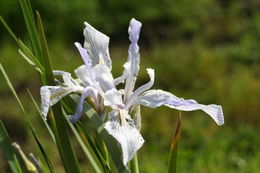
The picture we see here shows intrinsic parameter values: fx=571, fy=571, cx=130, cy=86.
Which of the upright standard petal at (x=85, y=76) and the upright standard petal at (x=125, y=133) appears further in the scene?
the upright standard petal at (x=85, y=76)

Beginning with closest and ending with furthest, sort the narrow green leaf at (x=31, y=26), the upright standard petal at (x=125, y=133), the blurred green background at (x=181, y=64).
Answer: the upright standard petal at (x=125, y=133)
the narrow green leaf at (x=31, y=26)
the blurred green background at (x=181, y=64)

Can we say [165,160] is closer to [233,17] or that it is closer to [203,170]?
[203,170]

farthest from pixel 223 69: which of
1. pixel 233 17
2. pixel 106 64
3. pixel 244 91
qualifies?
pixel 106 64

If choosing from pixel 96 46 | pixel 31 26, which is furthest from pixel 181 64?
pixel 31 26

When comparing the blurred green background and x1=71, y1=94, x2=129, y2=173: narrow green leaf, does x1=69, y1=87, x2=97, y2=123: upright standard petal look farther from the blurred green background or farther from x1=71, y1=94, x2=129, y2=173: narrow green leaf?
the blurred green background

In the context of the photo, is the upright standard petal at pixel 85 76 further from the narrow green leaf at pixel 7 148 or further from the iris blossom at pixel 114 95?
the narrow green leaf at pixel 7 148

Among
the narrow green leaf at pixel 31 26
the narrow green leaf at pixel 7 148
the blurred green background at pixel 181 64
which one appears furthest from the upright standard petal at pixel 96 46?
the blurred green background at pixel 181 64

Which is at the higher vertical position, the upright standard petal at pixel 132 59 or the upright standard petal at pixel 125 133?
the upright standard petal at pixel 132 59
